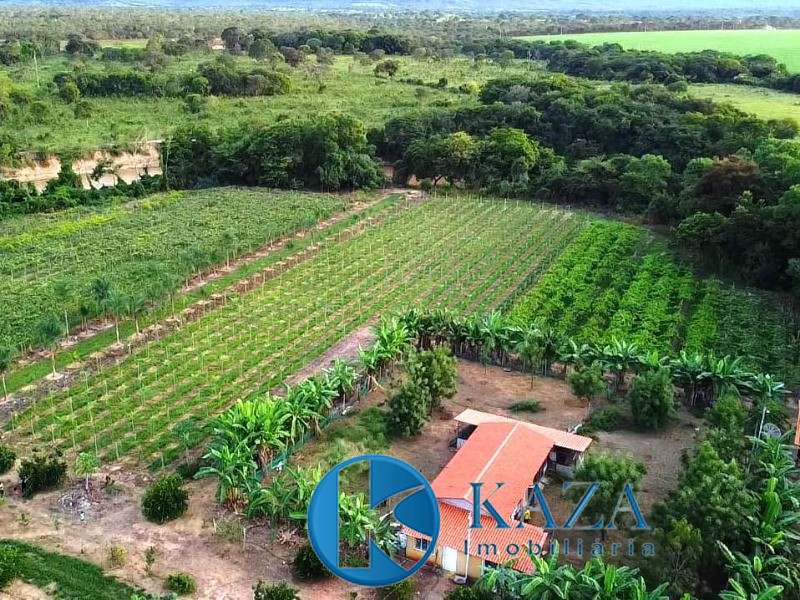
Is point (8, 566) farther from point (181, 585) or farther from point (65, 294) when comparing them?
point (65, 294)

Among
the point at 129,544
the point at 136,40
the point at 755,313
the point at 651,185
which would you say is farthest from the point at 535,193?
the point at 136,40

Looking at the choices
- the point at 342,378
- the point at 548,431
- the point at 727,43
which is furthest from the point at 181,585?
the point at 727,43

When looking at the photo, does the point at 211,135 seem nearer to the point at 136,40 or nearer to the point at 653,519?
the point at 653,519

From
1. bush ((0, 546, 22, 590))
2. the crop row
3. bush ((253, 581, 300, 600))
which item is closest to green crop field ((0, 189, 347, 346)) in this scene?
bush ((0, 546, 22, 590))

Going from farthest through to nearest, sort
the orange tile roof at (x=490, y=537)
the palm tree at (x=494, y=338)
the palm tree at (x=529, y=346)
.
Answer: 1. the palm tree at (x=494, y=338)
2. the palm tree at (x=529, y=346)
3. the orange tile roof at (x=490, y=537)

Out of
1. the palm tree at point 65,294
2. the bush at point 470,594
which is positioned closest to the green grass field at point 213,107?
the palm tree at point 65,294

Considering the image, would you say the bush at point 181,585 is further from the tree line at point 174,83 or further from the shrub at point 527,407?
the tree line at point 174,83
